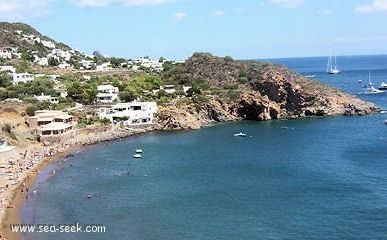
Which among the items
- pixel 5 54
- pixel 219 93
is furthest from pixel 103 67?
pixel 219 93

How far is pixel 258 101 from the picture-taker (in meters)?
81.5

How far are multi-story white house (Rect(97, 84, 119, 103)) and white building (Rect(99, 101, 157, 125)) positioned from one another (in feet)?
30.8

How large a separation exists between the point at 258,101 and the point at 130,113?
2209 centimetres

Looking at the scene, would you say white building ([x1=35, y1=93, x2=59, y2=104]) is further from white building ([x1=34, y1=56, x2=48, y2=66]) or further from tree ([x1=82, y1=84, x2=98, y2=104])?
white building ([x1=34, y1=56, x2=48, y2=66])

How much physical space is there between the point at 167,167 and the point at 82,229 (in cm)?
1765

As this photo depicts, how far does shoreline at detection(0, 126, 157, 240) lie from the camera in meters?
35.0

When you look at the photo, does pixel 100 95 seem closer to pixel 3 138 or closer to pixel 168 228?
pixel 3 138

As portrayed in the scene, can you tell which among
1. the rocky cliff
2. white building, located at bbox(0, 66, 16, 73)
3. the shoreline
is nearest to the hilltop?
the rocky cliff

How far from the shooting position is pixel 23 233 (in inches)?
1261

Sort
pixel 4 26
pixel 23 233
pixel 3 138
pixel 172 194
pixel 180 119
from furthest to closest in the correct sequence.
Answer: pixel 4 26 < pixel 180 119 < pixel 3 138 < pixel 172 194 < pixel 23 233

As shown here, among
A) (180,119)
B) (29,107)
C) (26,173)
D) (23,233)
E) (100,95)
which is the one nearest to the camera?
(23,233)

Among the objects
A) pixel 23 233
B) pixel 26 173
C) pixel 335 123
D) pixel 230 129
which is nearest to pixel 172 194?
pixel 23 233

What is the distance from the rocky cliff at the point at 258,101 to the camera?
78125 mm

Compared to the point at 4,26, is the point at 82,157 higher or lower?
lower
